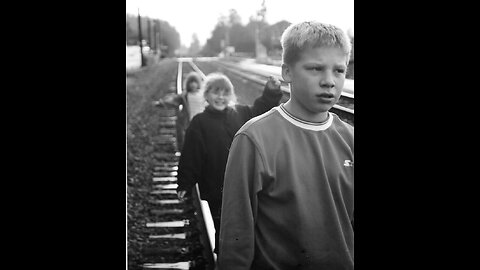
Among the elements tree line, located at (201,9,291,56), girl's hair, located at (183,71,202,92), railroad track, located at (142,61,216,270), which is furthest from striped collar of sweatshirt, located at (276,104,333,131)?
railroad track, located at (142,61,216,270)

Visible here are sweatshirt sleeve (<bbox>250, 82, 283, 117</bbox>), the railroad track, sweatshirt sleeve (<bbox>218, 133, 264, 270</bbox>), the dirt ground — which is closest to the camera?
sweatshirt sleeve (<bbox>218, 133, 264, 270</bbox>)

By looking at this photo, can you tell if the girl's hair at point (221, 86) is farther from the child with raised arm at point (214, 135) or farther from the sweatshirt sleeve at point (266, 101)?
the sweatshirt sleeve at point (266, 101)

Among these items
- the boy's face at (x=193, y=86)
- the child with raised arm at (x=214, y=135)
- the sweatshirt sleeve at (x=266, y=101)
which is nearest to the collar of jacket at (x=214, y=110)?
the child with raised arm at (x=214, y=135)

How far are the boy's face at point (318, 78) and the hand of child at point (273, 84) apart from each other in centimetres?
9

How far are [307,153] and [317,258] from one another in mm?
449

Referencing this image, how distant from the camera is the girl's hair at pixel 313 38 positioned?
7.33 ft

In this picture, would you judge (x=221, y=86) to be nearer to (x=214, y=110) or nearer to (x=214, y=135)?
(x=214, y=110)

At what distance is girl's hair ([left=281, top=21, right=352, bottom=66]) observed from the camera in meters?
2.23

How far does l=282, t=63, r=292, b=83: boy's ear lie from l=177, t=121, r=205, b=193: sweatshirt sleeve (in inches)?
19.1

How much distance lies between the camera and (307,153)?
2.27m

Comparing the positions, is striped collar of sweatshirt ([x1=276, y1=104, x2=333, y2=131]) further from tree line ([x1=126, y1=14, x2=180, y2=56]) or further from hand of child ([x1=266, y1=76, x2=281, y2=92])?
tree line ([x1=126, y1=14, x2=180, y2=56])

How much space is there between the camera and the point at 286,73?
2314mm

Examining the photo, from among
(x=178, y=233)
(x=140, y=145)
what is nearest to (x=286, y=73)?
(x=178, y=233)
